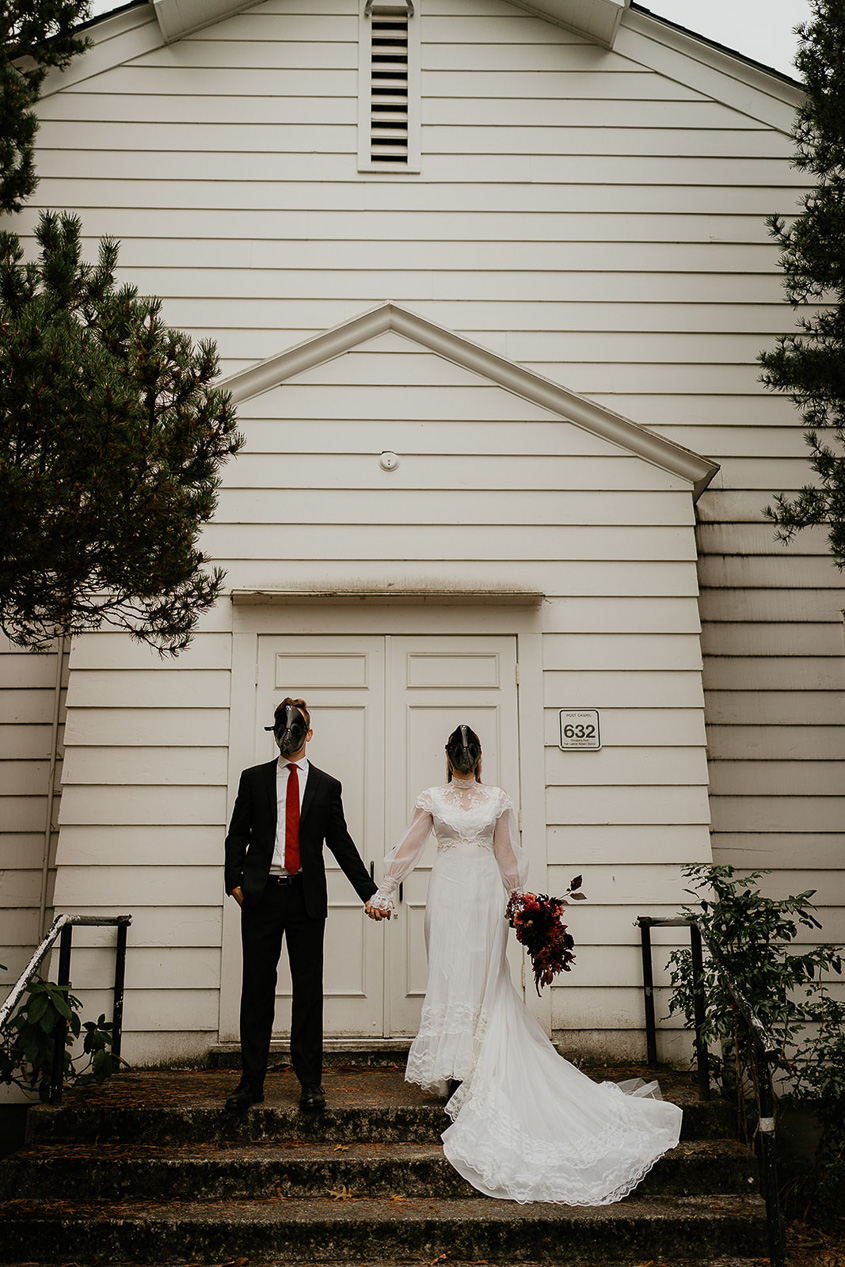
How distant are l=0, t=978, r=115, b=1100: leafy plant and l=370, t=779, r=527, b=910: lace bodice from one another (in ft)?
5.75

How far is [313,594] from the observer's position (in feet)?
23.3

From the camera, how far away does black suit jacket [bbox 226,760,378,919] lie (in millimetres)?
5668

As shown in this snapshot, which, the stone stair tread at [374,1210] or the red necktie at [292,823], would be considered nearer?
the stone stair tread at [374,1210]

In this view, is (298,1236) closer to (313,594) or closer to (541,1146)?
(541,1146)

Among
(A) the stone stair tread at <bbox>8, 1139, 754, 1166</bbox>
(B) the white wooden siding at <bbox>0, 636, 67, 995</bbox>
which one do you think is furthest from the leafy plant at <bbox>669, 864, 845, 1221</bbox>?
(B) the white wooden siding at <bbox>0, 636, 67, 995</bbox>

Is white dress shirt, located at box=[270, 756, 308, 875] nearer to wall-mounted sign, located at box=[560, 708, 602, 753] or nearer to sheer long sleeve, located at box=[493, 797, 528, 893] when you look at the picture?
sheer long sleeve, located at box=[493, 797, 528, 893]

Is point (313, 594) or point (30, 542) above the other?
point (313, 594)

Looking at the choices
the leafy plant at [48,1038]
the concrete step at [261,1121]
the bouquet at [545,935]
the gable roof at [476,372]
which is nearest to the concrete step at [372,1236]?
the concrete step at [261,1121]

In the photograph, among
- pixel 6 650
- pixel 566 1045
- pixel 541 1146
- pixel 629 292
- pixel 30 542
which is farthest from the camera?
pixel 629 292

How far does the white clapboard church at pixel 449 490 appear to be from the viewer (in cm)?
693

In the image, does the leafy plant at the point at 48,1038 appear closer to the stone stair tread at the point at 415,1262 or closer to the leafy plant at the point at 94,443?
the stone stair tread at the point at 415,1262

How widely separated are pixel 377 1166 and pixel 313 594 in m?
3.42

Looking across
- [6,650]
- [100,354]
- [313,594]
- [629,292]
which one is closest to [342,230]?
[629,292]

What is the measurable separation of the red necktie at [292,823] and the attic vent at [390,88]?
538 centimetres
